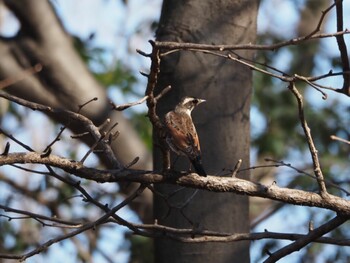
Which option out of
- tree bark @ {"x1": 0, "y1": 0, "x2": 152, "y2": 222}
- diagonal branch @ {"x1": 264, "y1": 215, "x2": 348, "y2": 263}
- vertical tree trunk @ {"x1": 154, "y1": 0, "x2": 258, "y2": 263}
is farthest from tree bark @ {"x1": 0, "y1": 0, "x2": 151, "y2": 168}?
diagonal branch @ {"x1": 264, "y1": 215, "x2": 348, "y2": 263}

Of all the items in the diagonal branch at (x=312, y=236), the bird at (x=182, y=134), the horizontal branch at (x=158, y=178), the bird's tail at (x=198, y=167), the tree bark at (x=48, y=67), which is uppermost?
the tree bark at (x=48, y=67)

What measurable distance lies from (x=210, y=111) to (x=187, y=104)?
0.24m

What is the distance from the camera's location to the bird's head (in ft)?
10.9

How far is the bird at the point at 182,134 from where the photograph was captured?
119 inches

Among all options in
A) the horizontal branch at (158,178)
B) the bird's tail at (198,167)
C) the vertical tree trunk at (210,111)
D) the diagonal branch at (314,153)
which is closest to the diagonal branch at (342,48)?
the diagonal branch at (314,153)

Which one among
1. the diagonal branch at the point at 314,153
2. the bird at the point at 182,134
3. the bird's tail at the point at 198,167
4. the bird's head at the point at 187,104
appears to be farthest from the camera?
the bird's head at the point at 187,104

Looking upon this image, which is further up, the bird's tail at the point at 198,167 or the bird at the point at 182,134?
the bird at the point at 182,134

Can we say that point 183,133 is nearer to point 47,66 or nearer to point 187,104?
point 187,104

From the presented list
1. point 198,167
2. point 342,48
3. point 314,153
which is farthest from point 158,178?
point 342,48

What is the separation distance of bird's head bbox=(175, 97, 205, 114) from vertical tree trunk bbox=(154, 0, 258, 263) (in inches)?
5.1

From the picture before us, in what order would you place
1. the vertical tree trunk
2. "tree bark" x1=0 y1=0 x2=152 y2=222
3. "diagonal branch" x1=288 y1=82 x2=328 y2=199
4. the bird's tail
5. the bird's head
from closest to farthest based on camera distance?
1. "diagonal branch" x1=288 y1=82 x2=328 y2=199
2. the bird's tail
3. the bird's head
4. the vertical tree trunk
5. "tree bark" x1=0 y1=0 x2=152 y2=222

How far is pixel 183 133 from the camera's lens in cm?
308

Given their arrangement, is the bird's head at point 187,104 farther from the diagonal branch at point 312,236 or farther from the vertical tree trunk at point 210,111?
the diagonal branch at point 312,236

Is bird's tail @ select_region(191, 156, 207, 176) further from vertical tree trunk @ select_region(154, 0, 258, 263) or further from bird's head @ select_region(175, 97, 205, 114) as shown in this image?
vertical tree trunk @ select_region(154, 0, 258, 263)
